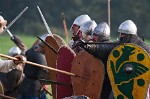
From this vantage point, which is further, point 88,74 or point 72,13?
point 72,13

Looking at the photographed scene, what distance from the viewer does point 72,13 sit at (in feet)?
159

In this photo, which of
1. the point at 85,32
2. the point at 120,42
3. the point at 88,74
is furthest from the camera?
the point at 85,32

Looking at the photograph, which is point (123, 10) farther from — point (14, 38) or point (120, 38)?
point (120, 38)

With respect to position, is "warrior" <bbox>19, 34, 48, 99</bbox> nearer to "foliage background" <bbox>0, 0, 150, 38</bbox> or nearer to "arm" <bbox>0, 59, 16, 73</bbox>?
"arm" <bbox>0, 59, 16, 73</bbox>

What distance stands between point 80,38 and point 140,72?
1.32 m

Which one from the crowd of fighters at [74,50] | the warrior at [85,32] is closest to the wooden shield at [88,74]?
the crowd of fighters at [74,50]

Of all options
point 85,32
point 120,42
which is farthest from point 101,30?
point 85,32

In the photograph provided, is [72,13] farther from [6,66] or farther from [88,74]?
[88,74]

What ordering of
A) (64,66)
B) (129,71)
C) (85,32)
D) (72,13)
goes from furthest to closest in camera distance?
(72,13) < (85,32) < (64,66) < (129,71)

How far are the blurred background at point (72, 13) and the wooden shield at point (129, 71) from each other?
3167 cm

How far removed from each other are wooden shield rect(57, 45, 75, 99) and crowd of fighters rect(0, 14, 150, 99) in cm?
17

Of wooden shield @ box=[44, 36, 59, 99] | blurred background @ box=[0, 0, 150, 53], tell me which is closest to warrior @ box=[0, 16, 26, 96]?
wooden shield @ box=[44, 36, 59, 99]

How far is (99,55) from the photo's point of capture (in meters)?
13.0

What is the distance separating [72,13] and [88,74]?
35346 mm
